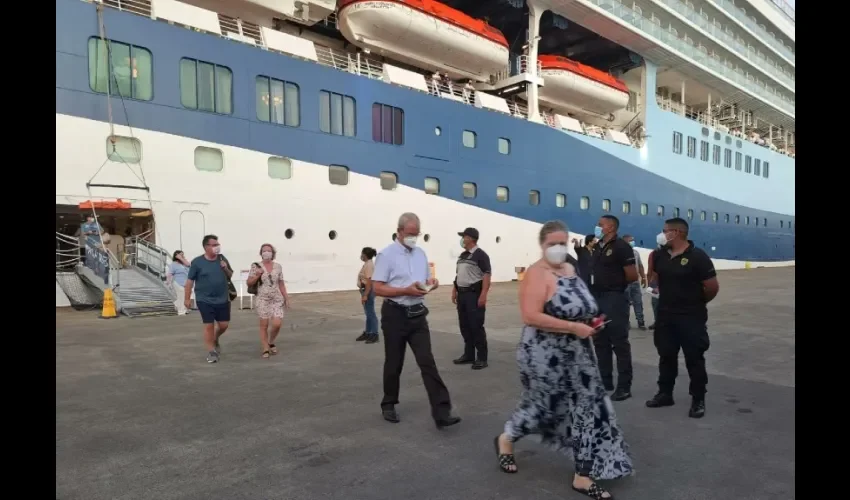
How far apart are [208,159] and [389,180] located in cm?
565

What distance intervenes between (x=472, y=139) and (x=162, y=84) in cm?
1033

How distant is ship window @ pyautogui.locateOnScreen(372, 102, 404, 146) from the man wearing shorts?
10.6 meters

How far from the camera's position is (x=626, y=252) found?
4930mm

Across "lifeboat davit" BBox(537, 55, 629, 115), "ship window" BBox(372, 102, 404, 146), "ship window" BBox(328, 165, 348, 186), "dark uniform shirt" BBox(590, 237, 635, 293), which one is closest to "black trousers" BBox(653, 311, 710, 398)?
"dark uniform shirt" BBox(590, 237, 635, 293)

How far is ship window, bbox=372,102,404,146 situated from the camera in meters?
16.6

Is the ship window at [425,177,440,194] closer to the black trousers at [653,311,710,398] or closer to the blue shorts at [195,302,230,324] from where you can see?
the blue shorts at [195,302,230,324]

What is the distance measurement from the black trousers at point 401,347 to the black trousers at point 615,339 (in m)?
1.71

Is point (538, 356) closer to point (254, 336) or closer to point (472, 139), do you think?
point (254, 336)

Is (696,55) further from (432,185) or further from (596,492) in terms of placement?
(596,492)

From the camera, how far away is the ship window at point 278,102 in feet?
47.0

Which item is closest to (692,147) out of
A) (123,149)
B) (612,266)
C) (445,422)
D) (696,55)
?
(696,55)

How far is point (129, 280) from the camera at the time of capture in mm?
11578
